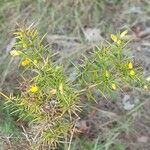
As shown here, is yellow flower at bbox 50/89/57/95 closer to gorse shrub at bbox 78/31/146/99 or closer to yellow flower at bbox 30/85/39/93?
yellow flower at bbox 30/85/39/93

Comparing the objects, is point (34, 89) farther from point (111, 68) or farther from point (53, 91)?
point (111, 68)

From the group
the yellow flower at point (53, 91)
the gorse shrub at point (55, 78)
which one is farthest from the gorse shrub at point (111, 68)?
the yellow flower at point (53, 91)

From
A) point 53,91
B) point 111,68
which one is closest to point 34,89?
point 53,91

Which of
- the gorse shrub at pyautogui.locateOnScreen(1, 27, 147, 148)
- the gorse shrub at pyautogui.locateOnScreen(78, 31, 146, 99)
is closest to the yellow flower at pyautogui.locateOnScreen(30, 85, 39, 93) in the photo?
the gorse shrub at pyautogui.locateOnScreen(1, 27, 147, 148)

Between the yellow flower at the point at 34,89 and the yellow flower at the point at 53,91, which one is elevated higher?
the yellow flower at the point at 34,89

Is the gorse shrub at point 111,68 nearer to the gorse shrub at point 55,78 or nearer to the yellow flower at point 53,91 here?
the gorse shrub at point 55,78

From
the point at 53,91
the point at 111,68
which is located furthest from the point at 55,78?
the point at 111,68

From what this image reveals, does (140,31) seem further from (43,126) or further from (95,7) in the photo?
(43,126)

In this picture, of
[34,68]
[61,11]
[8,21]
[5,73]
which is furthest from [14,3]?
[34,68]

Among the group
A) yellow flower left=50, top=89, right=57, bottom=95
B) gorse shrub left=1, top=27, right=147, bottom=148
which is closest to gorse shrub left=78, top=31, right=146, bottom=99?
gorse shrub left=1, top=27, right=147, bottom=148

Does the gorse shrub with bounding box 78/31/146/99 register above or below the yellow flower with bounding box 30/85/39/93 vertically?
below

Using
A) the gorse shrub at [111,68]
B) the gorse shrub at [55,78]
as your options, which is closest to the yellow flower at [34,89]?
the gorse shrub at [55,78]
